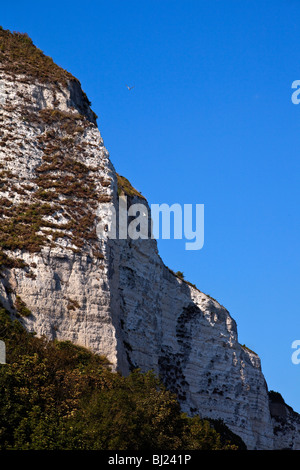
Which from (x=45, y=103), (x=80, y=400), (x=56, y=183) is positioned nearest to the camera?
(x=80, y=400)

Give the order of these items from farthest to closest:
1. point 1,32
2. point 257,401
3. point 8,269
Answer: point 257,401 < point 1,32 < point 8,269

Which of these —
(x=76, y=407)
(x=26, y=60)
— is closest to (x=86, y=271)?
(x=76, y=407)

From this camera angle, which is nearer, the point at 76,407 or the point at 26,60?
the point at 76,407

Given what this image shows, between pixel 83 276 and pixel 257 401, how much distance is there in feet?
104

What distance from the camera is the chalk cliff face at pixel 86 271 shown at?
191 feet

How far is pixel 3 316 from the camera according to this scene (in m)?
53.8

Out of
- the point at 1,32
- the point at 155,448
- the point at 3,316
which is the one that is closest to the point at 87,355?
the point at 3,316

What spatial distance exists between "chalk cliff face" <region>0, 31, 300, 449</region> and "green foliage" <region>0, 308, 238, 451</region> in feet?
13.2

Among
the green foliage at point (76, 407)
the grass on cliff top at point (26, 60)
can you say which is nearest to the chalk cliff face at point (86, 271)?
the grass on cliff top at point (26, 60)

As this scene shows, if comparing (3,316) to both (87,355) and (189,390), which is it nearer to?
(87,355)

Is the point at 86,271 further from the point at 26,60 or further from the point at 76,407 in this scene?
the point at 26,60

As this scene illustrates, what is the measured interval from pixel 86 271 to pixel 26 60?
64.4ft

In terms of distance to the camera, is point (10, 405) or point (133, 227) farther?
point (133, 227)

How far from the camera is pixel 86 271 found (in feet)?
197
